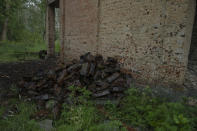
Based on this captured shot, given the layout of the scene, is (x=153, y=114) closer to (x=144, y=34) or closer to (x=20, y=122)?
(x=144, y=34)

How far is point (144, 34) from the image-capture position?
3.93 meters

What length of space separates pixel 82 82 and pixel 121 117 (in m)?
1.73

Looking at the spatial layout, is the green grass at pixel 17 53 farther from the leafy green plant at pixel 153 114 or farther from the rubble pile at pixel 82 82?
the leafy green plant at pixel 153 114

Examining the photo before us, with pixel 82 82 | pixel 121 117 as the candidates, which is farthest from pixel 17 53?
pixel 121 117

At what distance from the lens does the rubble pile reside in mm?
3810

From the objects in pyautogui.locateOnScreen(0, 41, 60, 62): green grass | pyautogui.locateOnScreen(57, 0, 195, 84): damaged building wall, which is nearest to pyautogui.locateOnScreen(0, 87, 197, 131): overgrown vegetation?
pyautogui.locateOnScreen(57, 0, 195, 84): damaged building wall

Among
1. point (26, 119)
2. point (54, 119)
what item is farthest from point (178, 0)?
point (26, 119)

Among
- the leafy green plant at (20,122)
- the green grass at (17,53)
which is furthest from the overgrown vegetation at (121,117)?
the green grass at (17,53)

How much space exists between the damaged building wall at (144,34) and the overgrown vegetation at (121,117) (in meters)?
1.01

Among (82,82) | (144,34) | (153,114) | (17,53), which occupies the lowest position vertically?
(153,114)

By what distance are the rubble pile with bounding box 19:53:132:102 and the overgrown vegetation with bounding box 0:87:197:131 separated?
41 cm

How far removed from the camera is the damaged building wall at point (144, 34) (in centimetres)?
322

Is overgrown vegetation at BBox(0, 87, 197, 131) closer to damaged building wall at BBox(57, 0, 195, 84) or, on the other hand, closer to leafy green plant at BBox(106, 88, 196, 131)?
leafy green plant at BBox(106, 88, 196, 131)

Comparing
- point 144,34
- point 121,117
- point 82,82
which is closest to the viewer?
point 121,117
